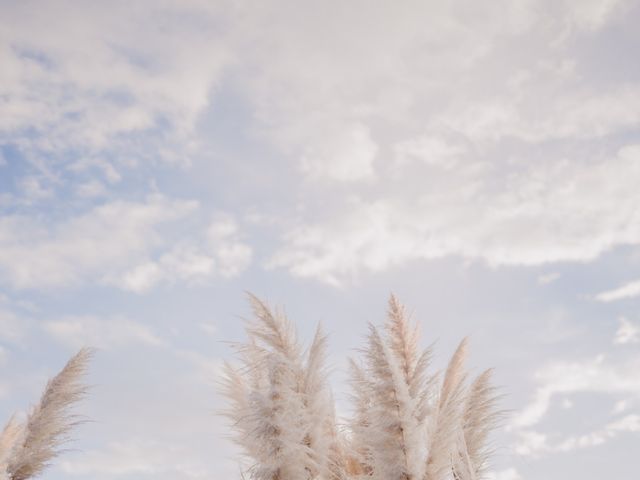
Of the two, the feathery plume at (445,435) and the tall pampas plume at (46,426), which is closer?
the feathery plume at (445,435)

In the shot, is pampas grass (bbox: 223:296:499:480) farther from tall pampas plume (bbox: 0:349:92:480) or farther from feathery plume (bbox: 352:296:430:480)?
tall pampas plume (bbox: 0:349:92:480)

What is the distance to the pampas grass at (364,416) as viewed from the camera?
4.78 metres

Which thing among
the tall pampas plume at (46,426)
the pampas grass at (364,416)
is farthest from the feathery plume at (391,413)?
the tall pampas plume at (46,426)

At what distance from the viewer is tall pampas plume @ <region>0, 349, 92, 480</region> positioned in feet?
19.8

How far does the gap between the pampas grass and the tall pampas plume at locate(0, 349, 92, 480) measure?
189 cm

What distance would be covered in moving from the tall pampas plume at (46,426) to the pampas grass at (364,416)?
6.20 feet

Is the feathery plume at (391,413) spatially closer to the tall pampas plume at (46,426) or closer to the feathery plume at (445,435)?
the feathery plume at (445,435)

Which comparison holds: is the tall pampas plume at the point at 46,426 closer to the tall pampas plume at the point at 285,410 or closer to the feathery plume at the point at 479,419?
the tall pampas plume at the point at 285,410

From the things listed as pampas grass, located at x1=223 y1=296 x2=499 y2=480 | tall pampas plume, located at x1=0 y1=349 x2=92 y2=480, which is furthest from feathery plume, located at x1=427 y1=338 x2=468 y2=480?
tall pampas plume, located at x1=0 y1=349 x2=92 y2=480

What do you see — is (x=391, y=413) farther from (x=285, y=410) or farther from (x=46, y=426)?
(x=46, y=426)

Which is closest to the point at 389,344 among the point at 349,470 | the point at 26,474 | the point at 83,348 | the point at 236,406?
the point at 349,470

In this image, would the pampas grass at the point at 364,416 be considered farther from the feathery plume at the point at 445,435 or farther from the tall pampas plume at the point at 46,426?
the tall pampas plume at the point at 46,426

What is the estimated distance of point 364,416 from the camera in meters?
5.05

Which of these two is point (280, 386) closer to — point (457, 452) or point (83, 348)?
point (457, 452)
